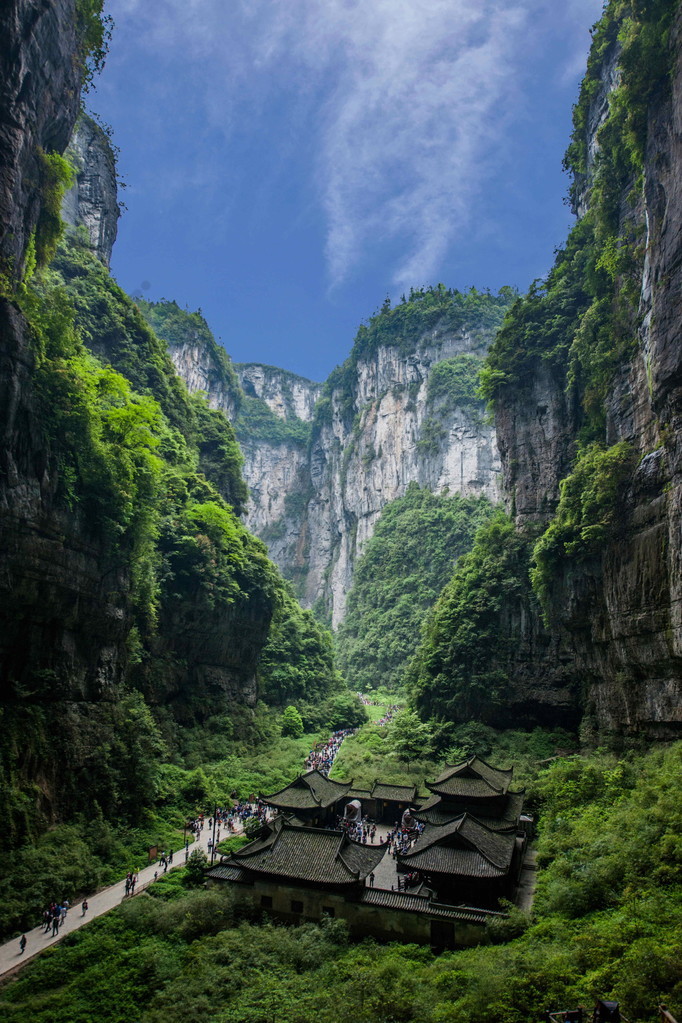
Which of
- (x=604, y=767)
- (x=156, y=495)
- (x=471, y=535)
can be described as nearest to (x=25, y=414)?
(x=156, y=495)

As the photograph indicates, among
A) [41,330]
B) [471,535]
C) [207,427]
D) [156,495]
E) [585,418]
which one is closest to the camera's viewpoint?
[41,330]

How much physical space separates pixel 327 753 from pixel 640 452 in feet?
79.7

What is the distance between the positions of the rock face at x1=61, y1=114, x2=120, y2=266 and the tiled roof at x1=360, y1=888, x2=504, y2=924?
48.8 m

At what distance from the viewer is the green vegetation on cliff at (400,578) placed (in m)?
64.8

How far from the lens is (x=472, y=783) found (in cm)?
2138

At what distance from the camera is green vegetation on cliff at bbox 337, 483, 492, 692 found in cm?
6475

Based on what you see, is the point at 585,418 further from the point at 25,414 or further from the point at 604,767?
the point at 25,414

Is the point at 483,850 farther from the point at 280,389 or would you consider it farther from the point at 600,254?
the point at 280,389

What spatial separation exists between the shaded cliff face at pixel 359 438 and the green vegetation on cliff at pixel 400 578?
4.16m

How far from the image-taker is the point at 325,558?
10381 cm

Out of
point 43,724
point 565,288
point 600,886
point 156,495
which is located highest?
point 565,288

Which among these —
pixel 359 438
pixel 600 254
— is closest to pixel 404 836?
pixel 600 254

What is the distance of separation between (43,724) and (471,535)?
5518cm

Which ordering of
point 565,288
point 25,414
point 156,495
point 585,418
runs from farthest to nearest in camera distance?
point 565,288 → point 585,418 → point 156,495 → point 25,414
